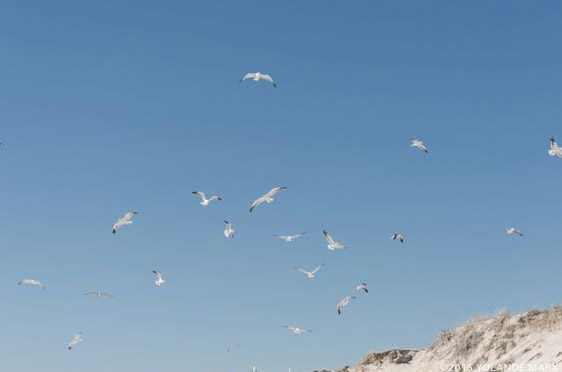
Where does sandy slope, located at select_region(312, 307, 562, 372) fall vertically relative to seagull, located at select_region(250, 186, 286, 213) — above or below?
below

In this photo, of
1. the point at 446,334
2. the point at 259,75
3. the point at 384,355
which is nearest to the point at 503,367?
the point at 446,334

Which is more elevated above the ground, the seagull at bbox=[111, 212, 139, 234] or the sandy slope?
the seagull at bbox=[111, 212, 139, 234]

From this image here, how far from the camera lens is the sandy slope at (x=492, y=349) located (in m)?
37.9

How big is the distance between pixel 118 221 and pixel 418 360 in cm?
2212

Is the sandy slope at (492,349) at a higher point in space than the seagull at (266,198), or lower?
lower

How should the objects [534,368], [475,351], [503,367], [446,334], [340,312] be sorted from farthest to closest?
[340,312] < [446,334] < [475,351] < [503,367] < [534,368]

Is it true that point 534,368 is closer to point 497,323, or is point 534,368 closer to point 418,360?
Result: point 497,323

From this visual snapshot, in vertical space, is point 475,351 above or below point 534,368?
above

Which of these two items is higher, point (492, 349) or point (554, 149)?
point (554, 149)

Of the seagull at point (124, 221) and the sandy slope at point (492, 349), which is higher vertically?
the seagull at point (124, 221)

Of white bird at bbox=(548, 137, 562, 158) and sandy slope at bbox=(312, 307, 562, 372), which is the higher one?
white bird at bbox=(548, 137, 562, 158)

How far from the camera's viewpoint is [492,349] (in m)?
41.6

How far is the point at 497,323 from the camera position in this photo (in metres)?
43.3

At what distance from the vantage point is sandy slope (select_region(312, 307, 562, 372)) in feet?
124
